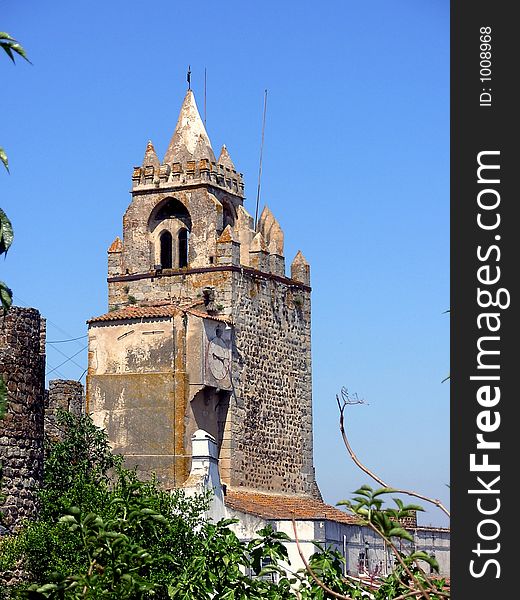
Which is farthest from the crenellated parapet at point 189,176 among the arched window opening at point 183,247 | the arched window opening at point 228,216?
the arched window opening at point 183,247

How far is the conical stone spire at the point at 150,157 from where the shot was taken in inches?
1700

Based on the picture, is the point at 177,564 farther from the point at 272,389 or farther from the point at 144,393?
the point at 272,389

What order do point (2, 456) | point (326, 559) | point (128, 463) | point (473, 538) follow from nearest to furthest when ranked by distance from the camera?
point (473, 538) → point (326, 559) → point (2, 456) → point (128, 463)

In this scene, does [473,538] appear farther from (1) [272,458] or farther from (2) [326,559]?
(1) [272,458]

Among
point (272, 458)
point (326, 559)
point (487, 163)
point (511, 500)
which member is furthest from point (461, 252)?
point (272, 458)

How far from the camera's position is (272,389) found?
42500mm

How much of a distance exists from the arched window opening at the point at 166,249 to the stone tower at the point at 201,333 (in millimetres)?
35

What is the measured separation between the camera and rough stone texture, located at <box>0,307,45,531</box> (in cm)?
1922

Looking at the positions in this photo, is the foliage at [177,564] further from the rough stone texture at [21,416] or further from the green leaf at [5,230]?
the green leaf at [5,230]

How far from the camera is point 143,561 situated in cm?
1636

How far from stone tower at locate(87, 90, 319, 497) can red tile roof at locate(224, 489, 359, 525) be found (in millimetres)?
547

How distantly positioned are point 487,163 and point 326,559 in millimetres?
6108

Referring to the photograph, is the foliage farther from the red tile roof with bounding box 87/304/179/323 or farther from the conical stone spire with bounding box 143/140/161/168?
the conical stone spire with bounding box 143/140/161/168

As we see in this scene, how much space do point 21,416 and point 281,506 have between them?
67.0 feet
